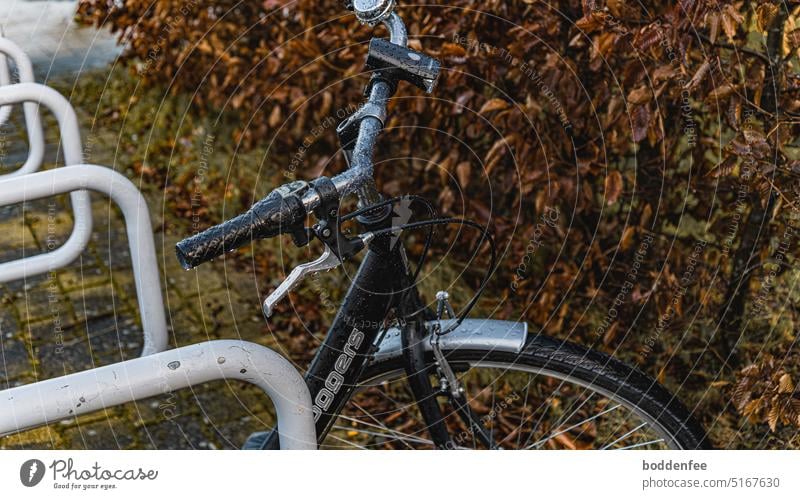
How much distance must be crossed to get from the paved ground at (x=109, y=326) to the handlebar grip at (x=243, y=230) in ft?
4.83

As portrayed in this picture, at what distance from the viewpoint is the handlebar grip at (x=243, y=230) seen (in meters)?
1.43

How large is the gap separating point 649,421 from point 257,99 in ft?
6.85

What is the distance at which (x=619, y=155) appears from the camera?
269 cm

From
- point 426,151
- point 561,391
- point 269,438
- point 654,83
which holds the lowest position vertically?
point 561,391

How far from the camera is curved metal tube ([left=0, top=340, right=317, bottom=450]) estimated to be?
140 cm

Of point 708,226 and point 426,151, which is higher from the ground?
point 426,151

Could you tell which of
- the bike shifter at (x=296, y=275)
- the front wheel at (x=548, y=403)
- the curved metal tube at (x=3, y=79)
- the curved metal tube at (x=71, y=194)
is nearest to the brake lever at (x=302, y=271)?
the bike shifter at (x=296, y=275)

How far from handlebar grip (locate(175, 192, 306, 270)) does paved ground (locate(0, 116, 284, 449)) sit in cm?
147

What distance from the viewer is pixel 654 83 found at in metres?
2.35

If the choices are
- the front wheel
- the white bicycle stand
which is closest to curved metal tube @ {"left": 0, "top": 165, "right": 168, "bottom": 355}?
the white bicycle stand

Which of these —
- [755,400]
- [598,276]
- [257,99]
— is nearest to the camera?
[755,400]

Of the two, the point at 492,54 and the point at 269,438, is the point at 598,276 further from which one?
the point at 269,438

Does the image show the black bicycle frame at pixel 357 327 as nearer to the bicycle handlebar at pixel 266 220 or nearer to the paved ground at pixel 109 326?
the bicycle handlebar at pixel 266 220
